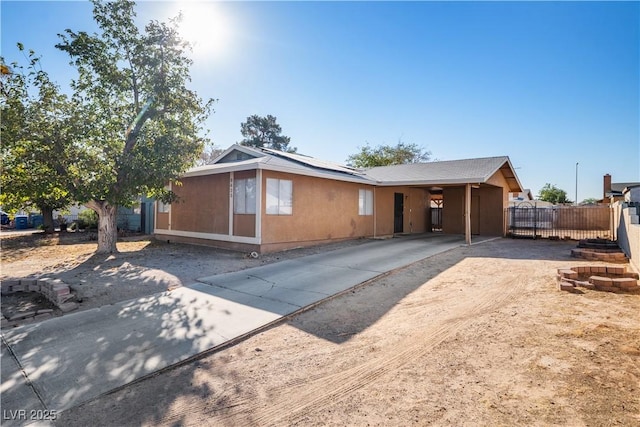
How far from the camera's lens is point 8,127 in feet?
A: 24.0

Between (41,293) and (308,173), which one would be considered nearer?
(41,293)

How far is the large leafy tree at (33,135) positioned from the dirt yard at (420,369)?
4.57 meters

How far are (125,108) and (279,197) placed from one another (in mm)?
5230

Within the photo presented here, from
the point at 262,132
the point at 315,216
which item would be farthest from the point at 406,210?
the point at 262,132

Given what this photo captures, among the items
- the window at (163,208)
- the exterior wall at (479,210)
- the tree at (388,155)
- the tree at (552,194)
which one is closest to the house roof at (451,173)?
the exterior wall at (479,210)

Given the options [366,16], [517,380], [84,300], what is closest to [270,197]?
[84,300]

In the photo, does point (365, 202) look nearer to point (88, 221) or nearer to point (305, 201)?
point (305, 201)

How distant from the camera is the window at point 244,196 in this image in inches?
385

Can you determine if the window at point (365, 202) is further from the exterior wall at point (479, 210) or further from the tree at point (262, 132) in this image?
the tree at point (262, 132)

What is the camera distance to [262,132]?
34.4m

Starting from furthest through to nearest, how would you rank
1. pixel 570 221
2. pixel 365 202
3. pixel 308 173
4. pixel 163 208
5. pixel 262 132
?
pixel 262 132
pixel 570 221
pixel 365 202
pixel 163 208
pixel 308 173

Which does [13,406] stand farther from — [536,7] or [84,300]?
[536,7]

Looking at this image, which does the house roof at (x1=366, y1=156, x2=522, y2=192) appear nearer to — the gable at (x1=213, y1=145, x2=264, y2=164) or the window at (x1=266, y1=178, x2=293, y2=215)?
the window at (x1=266, y1=178, x2=293, y2=215)

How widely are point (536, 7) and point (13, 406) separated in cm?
1215
